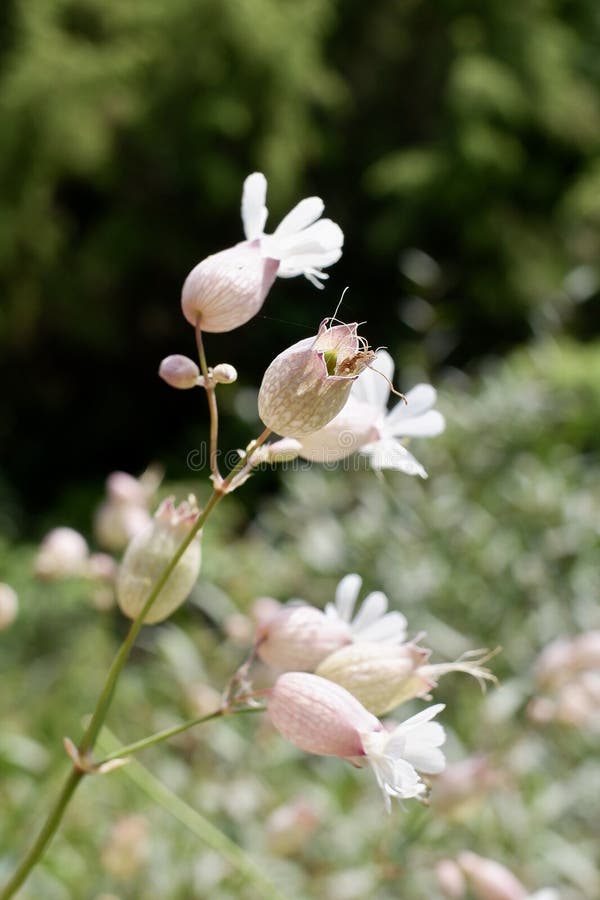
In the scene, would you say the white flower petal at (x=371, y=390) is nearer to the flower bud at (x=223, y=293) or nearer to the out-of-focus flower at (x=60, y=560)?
the flower bud at (x=223, y=293)

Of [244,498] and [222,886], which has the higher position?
[222,886]

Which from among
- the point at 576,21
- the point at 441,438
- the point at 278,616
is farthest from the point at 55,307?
the point at 278,616

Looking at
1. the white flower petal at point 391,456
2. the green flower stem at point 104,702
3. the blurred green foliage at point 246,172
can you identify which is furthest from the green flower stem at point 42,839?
the blurred green foliage at point 246,172

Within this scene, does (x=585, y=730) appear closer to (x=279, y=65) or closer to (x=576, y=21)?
(x=279, y=65)

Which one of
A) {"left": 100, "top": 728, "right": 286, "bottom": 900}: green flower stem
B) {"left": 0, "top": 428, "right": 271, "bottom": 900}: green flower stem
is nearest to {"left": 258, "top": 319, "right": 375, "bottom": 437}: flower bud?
{"left": 0, "top": 428, "right": 271, "bottom": 900}: green flower stem

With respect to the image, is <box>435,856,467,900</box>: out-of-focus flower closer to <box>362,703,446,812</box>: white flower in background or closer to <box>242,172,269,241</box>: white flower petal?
<box>362,703,446,812</box>: white flower in background

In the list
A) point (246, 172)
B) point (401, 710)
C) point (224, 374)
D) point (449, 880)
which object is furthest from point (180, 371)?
point (246, 172)
